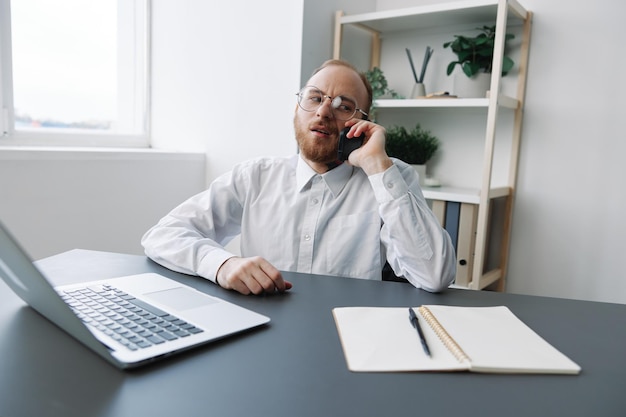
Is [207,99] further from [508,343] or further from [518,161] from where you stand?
[508,343]

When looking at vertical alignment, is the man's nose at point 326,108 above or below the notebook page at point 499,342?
above

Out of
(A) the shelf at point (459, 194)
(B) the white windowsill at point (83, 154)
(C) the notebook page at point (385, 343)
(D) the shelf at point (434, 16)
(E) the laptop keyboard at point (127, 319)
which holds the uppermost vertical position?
(D) the shelf at point (434, 16)

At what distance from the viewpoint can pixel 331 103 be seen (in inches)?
56.4

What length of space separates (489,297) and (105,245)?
1.80 m

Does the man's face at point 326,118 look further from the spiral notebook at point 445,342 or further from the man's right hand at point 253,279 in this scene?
the spiral notebook at point 445,342

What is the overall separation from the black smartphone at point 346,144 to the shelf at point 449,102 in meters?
0.87

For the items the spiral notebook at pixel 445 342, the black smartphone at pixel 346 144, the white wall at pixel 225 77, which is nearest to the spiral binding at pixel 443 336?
the spiral notebook at pixel 445 342

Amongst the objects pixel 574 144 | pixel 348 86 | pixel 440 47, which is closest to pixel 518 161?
Result: pixel 574 144

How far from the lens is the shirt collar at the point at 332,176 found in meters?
1.40

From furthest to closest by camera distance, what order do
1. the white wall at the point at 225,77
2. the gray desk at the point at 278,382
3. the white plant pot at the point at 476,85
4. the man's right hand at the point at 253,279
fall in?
the white wall at the point at 225,77, the white plant pot at the point at 476,85, the man's right hand at the point at 253,279, the gray desk at the point at 278,382

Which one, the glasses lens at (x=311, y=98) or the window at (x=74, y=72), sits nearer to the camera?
the glasses lens at (x=311, y=98)

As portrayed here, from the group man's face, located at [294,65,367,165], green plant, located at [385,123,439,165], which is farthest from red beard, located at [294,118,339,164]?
green plant, located at [385,123,439,165]

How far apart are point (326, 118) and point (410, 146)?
39.8 inches

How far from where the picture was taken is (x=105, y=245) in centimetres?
226
